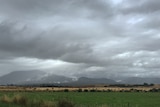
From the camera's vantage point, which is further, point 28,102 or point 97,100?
point 97,100

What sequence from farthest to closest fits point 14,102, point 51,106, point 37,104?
point 14,102 → point 37,104 → point 51,106

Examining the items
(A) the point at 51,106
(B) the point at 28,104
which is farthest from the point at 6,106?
(A) the point at 51,106

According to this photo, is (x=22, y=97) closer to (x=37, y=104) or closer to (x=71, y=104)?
(x=37, y=104)

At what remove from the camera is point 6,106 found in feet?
98.0

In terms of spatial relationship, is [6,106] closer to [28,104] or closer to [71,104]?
[28,104]

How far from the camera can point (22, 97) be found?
3531 cm

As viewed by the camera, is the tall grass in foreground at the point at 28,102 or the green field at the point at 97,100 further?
the green field at the point at 97,100

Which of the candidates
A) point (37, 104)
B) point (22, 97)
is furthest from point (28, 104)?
point (22, 97)

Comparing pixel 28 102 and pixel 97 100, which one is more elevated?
pixel 97 100

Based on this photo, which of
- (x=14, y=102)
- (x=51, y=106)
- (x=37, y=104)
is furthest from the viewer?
(x=14, y=102)

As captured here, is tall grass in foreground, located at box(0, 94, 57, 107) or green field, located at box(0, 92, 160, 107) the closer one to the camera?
tall grass in foreground, located at box(0, 94, 57, 107)

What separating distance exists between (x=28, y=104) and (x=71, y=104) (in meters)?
5.39

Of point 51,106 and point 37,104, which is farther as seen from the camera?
point 37,104

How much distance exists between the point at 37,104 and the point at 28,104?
1533 millimetres
